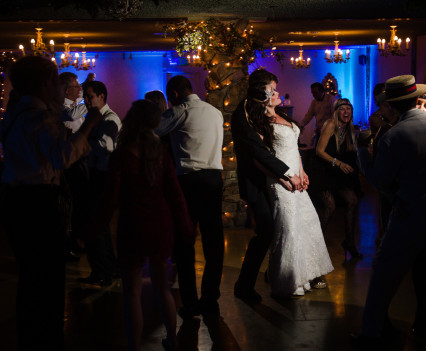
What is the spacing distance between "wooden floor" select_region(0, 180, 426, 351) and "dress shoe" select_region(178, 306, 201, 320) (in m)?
0.05

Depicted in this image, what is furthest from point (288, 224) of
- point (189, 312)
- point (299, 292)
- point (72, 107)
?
point (72, 107)

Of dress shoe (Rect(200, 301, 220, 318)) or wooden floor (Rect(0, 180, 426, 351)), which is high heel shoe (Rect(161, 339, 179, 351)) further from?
dress shoe (Rect(200, 301, 220, 318))

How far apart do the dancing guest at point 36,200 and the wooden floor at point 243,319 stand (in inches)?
29.6

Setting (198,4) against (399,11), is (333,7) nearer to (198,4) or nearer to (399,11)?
(399,11)

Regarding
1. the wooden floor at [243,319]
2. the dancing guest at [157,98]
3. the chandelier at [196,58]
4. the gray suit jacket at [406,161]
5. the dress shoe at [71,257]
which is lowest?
the wooden floor at [243,319]

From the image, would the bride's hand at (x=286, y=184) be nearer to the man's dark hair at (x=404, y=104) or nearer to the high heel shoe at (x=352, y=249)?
the man's dark hair at (x=404, y=104)

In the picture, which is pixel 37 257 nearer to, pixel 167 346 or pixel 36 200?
pixel 36 200

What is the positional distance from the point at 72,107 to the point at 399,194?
4.22 metres

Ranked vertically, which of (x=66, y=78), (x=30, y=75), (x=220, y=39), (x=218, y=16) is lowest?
(x=30, y=75)

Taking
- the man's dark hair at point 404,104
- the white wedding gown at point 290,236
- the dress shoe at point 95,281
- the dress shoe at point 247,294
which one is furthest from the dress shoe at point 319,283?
the man's dark hair at point 404,104

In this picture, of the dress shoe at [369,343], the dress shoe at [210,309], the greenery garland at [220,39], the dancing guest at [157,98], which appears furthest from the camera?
the greenery garland at [220,39]

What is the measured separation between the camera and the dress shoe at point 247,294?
477cm

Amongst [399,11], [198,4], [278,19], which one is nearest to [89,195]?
[198,4]

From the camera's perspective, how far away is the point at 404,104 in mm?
3654
